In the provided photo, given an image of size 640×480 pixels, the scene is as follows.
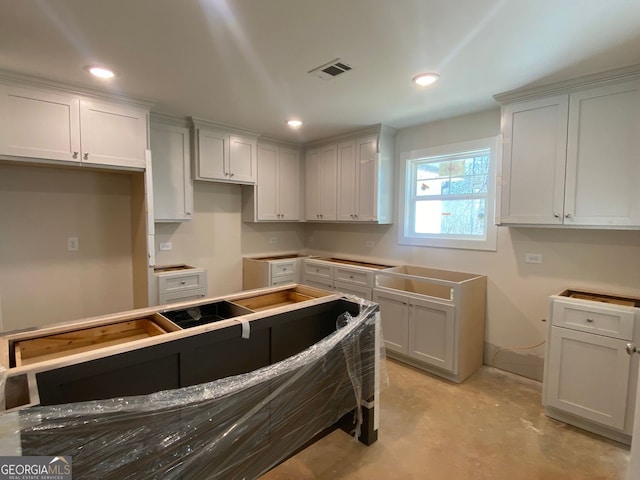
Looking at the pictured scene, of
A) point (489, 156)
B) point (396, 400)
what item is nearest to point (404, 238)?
point (489, 156)

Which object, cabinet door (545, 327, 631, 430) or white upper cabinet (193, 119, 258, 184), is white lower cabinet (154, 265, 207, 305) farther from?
cabinet door (545, 327, 631, 430)

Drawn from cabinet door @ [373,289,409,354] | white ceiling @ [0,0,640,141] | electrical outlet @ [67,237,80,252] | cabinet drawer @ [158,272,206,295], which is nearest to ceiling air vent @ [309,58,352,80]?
white ceiling @ [0,0,640,141]

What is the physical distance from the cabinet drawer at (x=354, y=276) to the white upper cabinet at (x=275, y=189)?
1158 millimetres

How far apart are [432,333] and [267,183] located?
2.69 meters

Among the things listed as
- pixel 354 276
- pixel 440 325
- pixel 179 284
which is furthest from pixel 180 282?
pixel 440 325

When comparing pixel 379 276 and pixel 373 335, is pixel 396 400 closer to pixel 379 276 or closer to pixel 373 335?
pixel 373 335

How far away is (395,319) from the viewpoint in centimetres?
329

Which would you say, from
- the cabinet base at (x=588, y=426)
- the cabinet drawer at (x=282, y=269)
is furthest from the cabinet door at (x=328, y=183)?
the cabinet base at (x=588, y=426)

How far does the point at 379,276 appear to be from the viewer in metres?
3.57

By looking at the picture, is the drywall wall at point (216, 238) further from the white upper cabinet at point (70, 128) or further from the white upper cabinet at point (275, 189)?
the white upper cabinet at point (70, 128)

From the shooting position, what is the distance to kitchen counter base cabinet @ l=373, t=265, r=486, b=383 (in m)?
2.89

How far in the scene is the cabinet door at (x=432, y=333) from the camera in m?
2.90

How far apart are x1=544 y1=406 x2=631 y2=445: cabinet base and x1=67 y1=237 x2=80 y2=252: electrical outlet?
4216 mm

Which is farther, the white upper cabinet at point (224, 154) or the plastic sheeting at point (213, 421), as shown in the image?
the white upper cabinet at point (224, 154)
